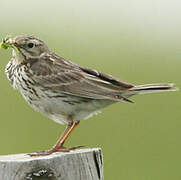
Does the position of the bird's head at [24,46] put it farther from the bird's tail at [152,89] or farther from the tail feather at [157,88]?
the tail feather at [157,88]

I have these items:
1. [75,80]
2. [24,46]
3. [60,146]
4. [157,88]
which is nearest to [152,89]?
[157,88]

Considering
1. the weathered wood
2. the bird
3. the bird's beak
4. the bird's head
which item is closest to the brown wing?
the bird

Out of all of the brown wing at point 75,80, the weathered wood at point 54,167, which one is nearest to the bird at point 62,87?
the brown wing at point 75,80

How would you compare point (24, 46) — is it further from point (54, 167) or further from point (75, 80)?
point (54, 167)

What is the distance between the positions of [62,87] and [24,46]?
25.6 inches

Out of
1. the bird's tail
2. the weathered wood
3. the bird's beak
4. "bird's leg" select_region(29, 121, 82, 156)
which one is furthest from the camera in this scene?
the bird's beak

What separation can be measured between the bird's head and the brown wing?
0.10 m

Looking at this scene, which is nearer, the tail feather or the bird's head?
the tail feather

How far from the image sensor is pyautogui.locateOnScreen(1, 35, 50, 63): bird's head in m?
7.97

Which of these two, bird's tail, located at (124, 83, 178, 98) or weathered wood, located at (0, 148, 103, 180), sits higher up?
bird's tail, located at (124, 83, 178, 98)

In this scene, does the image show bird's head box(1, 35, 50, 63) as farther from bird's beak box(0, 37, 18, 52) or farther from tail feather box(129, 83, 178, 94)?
tail feather box(129, 83, 178, 94)

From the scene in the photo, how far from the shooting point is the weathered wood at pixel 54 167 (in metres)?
5.96

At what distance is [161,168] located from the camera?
11.8m

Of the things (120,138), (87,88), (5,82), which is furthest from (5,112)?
(87,88)
